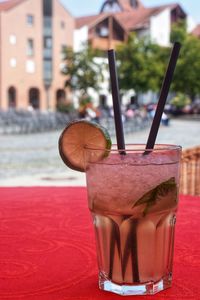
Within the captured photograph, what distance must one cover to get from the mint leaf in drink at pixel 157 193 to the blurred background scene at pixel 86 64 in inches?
564

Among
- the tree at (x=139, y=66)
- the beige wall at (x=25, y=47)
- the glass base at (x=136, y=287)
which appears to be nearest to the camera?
the glass base at (x=136, y=287)

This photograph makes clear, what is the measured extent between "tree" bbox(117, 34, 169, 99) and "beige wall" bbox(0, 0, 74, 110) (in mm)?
10591

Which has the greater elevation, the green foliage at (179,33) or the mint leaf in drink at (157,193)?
the green foliage at (179,33)

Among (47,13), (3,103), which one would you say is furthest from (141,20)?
(3,103)

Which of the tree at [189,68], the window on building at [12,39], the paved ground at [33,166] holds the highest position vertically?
the window on building at [12,39]

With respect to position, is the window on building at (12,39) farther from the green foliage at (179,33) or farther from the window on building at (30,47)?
the green foliage at (179,33)

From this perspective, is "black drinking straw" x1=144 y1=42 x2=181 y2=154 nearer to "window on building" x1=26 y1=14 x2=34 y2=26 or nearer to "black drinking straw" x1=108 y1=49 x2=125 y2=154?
"black drinking straw" x1=108 y1=49 x2=125 y2=154

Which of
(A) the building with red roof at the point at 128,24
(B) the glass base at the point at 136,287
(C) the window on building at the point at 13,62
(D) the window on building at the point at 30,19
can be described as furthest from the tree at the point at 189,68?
(B) the glass base at the point at 136,287

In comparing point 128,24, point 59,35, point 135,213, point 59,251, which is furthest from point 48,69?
point 135,213

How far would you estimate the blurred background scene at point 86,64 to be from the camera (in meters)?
21.9

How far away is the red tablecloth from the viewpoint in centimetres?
98

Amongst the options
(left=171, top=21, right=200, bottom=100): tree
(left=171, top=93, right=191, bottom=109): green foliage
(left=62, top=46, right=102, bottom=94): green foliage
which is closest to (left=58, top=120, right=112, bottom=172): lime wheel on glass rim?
(left=62, top=46, right=102, bottom=94): green foliage

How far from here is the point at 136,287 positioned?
978mm

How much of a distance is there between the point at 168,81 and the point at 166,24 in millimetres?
50243
